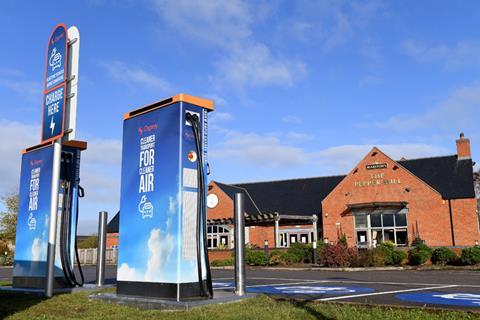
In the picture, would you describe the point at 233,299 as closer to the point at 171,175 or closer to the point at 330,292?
the point at 171,175

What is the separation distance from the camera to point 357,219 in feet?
117

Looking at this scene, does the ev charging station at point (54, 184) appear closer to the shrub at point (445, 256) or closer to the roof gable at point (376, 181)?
the shrub at point (445, 256)

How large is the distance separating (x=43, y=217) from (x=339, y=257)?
50.8ft

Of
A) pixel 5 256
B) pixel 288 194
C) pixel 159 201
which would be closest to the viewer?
pixel 159 201

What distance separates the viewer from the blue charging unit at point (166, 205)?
26.4 feet

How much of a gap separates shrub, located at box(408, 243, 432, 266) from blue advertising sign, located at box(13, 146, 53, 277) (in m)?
19.3

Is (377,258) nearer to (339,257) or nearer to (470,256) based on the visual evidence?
(339,257)

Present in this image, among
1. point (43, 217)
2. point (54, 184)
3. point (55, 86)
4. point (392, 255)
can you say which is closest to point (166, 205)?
point (54, 184)

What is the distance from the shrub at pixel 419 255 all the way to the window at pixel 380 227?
8512 millimetres

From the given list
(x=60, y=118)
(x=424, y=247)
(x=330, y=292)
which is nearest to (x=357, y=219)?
(x=424, y=247)

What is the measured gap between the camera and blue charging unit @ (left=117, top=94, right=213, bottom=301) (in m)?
8.04

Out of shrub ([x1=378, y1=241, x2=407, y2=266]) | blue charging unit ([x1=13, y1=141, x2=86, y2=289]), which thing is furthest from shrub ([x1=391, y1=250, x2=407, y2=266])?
blue charging unit ([x1=13, y1=141, x2=86, y2=289])

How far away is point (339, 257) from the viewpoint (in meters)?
23.2

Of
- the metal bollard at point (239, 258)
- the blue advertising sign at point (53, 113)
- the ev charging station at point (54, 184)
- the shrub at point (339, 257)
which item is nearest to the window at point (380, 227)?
the shrub at point (339, 257)
